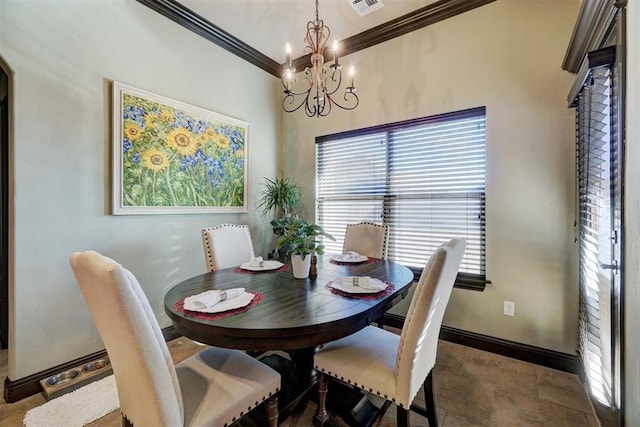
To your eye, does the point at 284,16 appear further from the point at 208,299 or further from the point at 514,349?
the point at 514,349

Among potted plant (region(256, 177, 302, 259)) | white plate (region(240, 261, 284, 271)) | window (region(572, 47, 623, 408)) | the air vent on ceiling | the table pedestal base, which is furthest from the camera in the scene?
potted plant (region(256, 177, 302, 259))

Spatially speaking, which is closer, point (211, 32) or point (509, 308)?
point (509, 308)

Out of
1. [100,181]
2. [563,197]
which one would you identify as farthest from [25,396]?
[563,197]

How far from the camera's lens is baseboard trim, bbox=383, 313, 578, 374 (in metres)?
2.15

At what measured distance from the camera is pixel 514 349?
Result: 7.65 feet

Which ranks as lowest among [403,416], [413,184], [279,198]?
[403,416]

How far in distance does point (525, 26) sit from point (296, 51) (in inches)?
90.9

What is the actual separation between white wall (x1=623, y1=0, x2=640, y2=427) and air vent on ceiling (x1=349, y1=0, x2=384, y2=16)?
1941 mm

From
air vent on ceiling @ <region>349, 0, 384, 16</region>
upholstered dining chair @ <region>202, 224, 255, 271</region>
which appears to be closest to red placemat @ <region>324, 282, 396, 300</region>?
upholstered dining chair @ <region>202, 224, 255, 271</region>

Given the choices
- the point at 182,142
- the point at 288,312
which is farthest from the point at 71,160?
the point at 288,312

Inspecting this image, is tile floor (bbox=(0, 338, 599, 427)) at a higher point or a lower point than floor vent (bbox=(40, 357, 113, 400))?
lower

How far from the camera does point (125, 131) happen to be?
2.37m

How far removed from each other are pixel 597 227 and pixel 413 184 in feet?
4.85

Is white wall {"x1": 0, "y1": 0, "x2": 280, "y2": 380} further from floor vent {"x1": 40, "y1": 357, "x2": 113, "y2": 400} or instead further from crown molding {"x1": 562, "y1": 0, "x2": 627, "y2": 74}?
crown molding {"x1": 562, "y1": 0, "x2": 627, "y2": 74}
